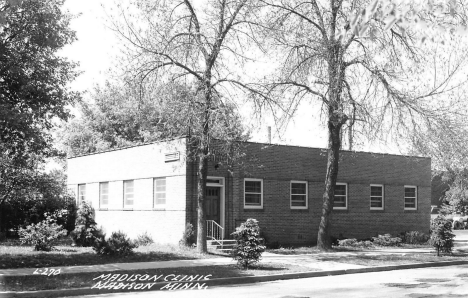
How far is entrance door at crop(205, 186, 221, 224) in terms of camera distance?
1008 inches

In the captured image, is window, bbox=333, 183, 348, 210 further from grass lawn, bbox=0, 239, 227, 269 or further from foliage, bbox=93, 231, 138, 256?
foliage, bbox=93, 231, 138, 256

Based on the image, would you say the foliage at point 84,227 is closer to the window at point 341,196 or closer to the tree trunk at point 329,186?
the tree trunk at point 329,186

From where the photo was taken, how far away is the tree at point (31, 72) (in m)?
16.7

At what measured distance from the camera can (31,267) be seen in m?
17.2

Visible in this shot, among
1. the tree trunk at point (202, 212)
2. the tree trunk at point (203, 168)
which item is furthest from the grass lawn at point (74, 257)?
the tree trunk at point (203, 168)

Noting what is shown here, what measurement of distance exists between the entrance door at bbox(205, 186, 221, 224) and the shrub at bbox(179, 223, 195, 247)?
1.53 m

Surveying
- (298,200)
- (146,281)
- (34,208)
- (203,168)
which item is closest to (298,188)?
(298,200)

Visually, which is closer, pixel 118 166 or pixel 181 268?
pixel 181 268

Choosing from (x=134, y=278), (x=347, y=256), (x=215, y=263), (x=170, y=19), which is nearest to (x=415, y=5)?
(x=134, y=278)

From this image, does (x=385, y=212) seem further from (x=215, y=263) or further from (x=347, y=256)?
(x=215, y=263)

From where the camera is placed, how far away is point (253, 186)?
27.1 metres

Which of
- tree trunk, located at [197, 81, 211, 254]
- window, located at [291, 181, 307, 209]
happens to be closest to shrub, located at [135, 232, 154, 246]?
tree trunk, located at [197, 81, 211, 254]

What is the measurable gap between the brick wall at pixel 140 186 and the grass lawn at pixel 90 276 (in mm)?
6514

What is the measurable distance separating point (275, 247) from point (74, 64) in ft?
41.1
